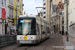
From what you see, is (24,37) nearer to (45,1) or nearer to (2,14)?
(2,14)

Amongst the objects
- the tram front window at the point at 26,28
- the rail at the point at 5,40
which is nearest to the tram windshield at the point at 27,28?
the tram front window at the point at 26,28

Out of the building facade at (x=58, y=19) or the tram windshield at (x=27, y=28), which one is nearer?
the tram windshield at (x=27, y=28)

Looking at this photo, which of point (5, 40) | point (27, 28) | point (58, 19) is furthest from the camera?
point (58, 19)

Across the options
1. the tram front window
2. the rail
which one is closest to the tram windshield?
the tram front window

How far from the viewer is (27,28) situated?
16469 mm

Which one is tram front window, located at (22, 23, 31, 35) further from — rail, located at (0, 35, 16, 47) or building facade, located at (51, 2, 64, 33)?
building facade, located at (51, 2, 64, 33)

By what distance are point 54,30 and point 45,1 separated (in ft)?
79.5

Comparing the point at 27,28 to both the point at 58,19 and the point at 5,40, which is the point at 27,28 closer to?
the point at 5,40

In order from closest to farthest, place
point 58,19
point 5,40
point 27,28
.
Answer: point 27,28 < point 5,40 < point 58,19

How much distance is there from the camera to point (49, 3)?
102 meters

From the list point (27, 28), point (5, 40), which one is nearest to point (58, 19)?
point (5, 40)

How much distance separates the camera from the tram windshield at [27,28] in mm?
16484

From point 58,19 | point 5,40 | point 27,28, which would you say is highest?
point 58,19

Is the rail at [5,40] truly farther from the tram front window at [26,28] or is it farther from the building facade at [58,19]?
the building facade at [58,19]
